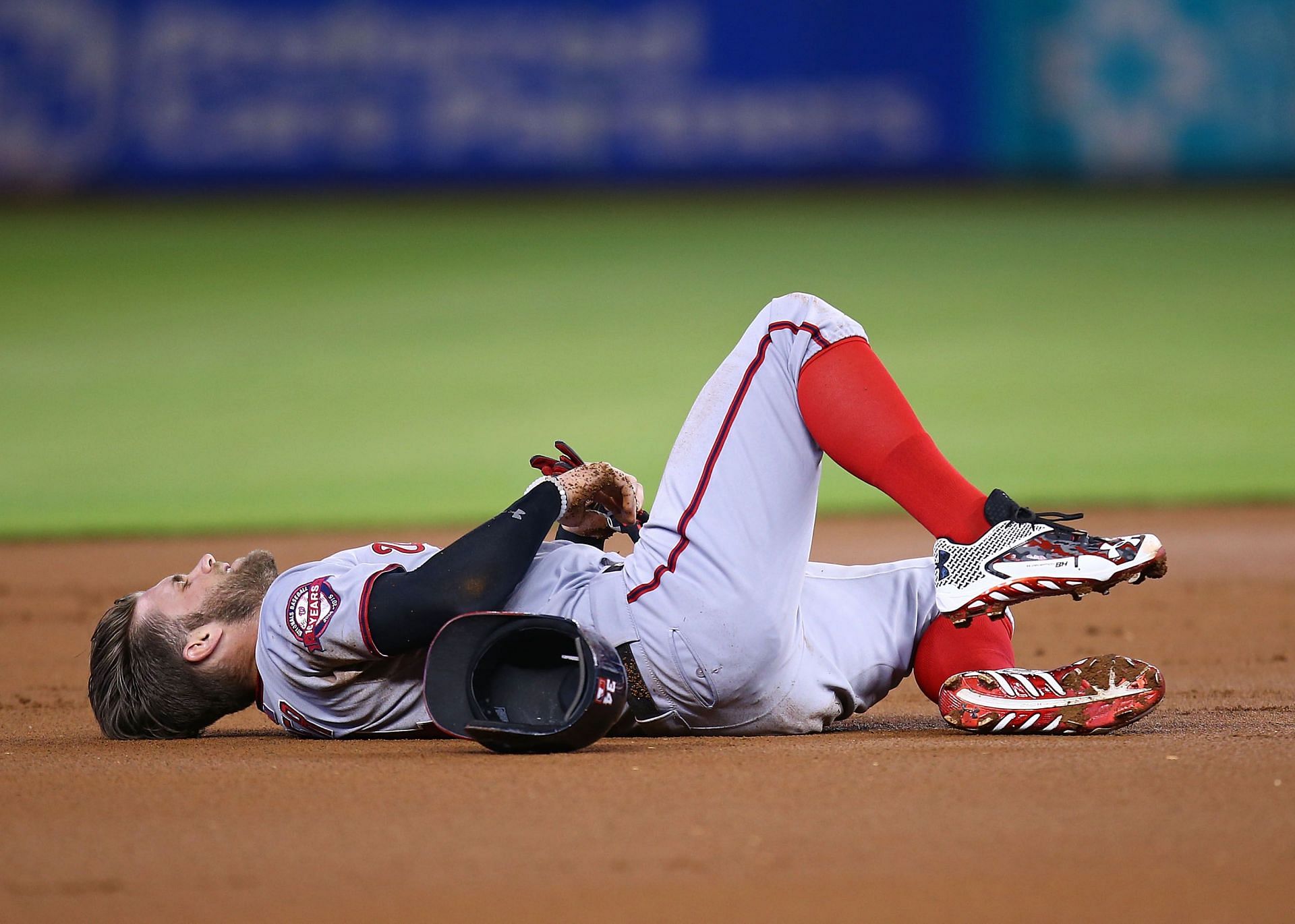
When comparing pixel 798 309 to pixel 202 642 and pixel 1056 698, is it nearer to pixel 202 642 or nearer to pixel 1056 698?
pixel 1056 698

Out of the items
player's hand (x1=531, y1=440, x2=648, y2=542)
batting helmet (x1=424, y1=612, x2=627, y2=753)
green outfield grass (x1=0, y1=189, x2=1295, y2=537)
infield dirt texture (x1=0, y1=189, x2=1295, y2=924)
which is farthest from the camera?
green outfield grass (x1=0, y1=189, x2=1295, y2=537)

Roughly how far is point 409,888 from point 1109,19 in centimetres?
1374

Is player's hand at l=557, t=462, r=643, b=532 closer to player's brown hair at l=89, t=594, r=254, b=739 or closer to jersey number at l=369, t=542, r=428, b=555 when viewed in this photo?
jersey number at l=369, t=542, r=428, b=555

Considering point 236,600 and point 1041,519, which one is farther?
point 236,600

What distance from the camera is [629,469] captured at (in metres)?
7.62

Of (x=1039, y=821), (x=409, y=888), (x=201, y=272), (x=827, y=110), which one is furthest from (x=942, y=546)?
(x=827, y=110)

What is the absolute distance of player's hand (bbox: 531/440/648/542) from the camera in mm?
3234

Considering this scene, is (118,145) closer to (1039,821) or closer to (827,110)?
(827,110)

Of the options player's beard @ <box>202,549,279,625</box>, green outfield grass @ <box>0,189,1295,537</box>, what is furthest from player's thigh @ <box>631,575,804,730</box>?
green outfield grass @ <box>0,189,1295,537</box>

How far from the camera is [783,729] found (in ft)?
10.3

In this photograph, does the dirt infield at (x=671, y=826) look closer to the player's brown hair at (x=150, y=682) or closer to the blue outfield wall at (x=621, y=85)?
the player's brown hair at (x=150, y=682)

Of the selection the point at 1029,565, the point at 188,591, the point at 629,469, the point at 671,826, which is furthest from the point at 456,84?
the point at 671,826

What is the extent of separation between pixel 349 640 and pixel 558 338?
8.80 meters

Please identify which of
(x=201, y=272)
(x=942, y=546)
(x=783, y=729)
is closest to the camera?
(x=942, y=546)
